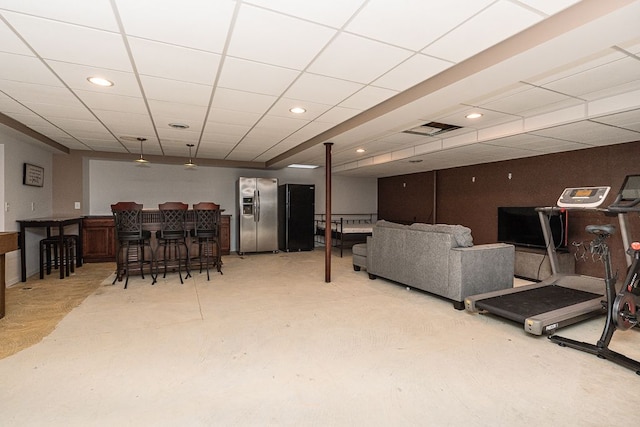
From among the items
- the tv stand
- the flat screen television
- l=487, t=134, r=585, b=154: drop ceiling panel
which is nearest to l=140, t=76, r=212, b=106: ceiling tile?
l=487, t=134, r=585, b=154: drop ceiling panel

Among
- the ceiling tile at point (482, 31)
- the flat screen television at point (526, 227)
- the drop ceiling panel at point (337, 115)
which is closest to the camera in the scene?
the ceiling tile at point (482, 31)

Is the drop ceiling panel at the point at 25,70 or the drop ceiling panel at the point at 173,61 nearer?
the drop ceiling panel at the point at 173,61

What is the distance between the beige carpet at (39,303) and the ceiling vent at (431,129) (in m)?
4.89

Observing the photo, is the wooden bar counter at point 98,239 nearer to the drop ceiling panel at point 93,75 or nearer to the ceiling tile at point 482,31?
the drop ceiling panel at point 93,75

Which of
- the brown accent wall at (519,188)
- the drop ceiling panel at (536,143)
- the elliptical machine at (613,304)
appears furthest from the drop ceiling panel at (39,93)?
the brown accent wall at (519,188)

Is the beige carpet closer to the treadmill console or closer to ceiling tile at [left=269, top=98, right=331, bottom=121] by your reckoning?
ceiling tile at [left=269, top=98, right=331, bottom=121]

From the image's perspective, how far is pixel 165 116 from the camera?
4102mm

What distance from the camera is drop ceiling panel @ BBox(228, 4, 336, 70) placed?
196 cm

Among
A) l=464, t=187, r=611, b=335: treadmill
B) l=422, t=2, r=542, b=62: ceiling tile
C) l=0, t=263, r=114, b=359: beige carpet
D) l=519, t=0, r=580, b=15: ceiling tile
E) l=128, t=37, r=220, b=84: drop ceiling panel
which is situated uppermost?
l=128, t=37, r=220, b=84: drop ceiling panel

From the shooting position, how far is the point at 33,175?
17.6 ft

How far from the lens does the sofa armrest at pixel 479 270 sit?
3.82 m

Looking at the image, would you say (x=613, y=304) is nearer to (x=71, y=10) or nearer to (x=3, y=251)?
(x=71, y=10)

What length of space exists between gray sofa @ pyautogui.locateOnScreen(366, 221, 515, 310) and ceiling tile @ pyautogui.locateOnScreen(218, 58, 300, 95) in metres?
2.60

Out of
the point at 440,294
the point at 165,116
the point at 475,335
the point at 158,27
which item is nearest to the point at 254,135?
the point at 165,116
